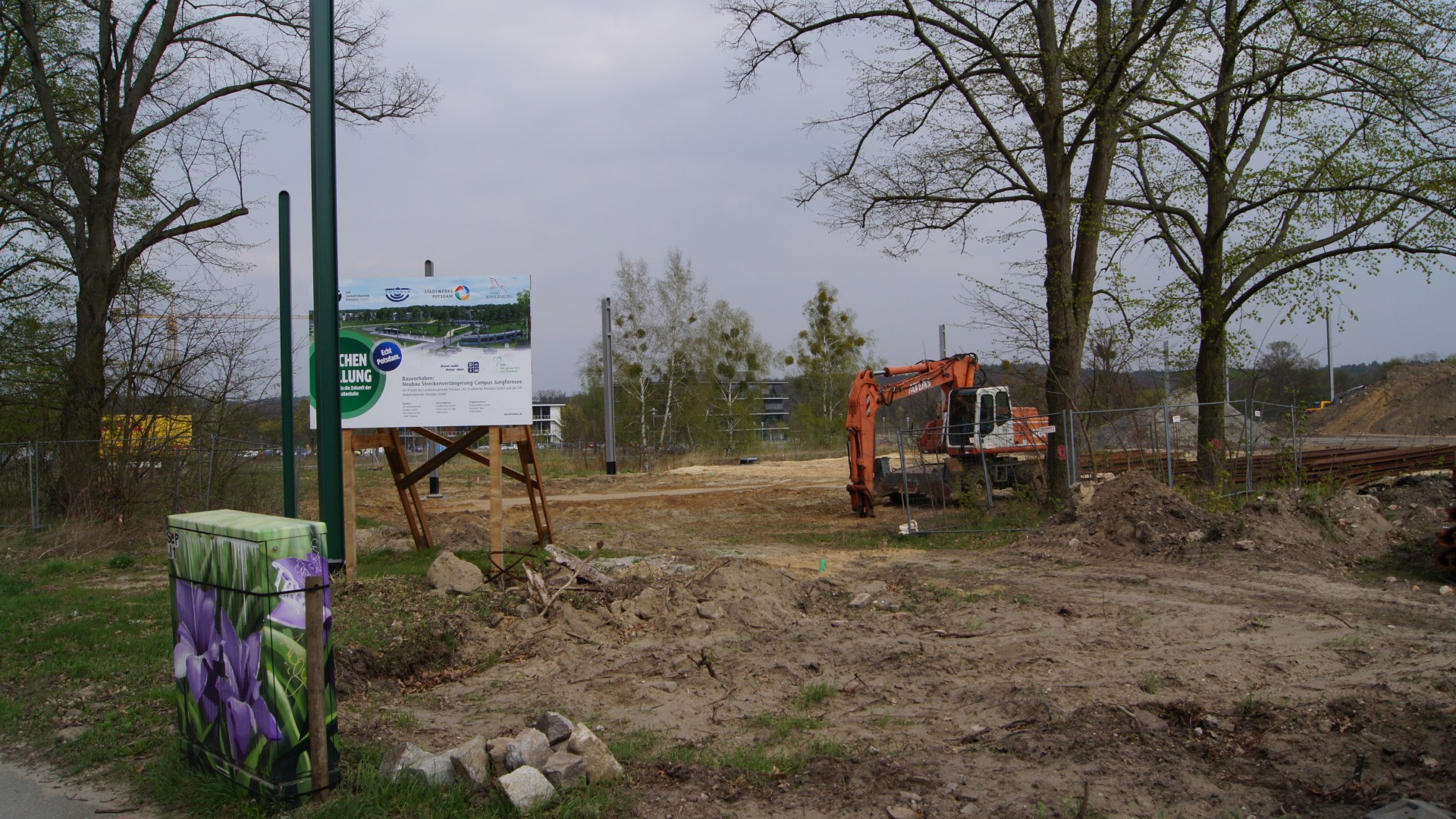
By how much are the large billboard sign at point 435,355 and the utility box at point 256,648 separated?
6166 mm

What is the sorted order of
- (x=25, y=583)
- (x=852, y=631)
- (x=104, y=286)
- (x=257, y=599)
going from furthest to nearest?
1. (x=104, y=286)
2. (x=25, y=583)
3. (x=852, y=631)
4. (x=257, y=599)

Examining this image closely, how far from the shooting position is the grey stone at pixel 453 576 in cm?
953

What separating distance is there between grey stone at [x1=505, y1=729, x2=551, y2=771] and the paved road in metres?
1.87

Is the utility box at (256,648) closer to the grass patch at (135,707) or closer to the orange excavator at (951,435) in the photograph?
the grass patch at (135,707)

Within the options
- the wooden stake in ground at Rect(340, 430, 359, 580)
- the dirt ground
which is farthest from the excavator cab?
the wooden stake in ground at Rect(340, 430, 359, 580)

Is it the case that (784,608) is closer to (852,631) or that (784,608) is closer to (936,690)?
(852,631)

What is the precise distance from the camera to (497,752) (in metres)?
4.90

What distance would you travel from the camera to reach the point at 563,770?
15.3 feet

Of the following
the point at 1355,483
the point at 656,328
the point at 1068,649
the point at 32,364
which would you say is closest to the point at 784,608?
the point at 1068,649

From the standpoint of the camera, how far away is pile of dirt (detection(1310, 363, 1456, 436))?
40.0m

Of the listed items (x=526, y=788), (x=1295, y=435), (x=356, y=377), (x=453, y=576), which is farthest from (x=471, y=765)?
(x=1295, y=435)

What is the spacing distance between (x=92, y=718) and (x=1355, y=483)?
2084 centimetres

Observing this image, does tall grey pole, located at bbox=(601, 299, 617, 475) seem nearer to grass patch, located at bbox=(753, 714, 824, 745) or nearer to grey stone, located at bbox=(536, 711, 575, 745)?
grass patch, located at bbox=(753, 714, 824, 745)

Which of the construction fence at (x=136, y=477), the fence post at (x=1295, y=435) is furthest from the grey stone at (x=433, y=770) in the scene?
the fence post at (x=1295, y=435)
